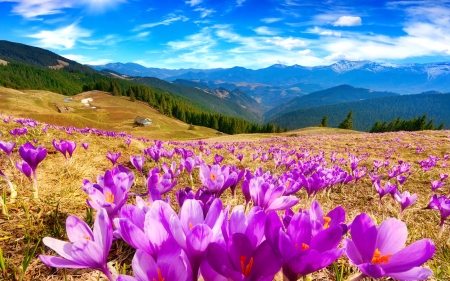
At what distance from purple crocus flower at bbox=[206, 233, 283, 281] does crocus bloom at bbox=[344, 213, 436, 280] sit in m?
0.36

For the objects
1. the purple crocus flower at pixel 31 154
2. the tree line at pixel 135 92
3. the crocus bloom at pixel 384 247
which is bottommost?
the crocus bloom at pixel 384 247

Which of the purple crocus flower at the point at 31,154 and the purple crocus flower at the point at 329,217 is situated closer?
the purple crocus flower at the point at 329,217

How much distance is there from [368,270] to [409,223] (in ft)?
9.44

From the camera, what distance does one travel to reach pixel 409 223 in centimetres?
310

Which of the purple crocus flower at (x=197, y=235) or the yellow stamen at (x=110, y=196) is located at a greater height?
the purple crocus flower at (x=197, y=235)

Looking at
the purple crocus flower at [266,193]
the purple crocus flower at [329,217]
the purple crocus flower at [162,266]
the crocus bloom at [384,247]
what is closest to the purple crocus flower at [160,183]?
the purple crocus flower at [266,193]

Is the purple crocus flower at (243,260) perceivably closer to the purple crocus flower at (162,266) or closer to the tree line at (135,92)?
the purple crocus flower at (162,266)

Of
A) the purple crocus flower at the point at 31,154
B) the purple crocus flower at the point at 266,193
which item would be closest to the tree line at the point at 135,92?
the purple crocus flower at the point at 31,154

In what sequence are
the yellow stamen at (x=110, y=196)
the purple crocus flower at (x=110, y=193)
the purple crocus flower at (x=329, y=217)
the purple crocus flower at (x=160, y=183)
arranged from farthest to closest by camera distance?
the purple crocus flower at (x=160, y=183) → the yellow stamen at (x=110, y=196) → the purple crocus flower at (x=110, y=193) → the purple crocus flower at (x=329, y=217)

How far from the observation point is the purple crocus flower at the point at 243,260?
30.9 inches

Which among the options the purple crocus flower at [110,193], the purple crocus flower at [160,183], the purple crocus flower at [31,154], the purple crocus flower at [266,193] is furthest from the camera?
the purple crocus flower at [31,154]

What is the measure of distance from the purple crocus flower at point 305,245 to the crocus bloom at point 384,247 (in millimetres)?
156

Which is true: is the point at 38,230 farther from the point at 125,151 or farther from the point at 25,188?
the point at 125,151

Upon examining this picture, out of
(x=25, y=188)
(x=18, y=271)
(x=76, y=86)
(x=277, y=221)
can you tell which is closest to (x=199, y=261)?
(x=277, y=221)
